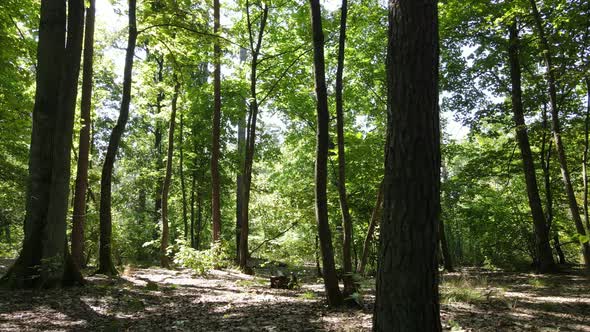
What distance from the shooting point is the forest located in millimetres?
3379

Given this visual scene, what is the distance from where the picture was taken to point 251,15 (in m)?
14.4

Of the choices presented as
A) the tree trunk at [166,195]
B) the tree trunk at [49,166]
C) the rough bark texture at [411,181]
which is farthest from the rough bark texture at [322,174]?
the tree trunk at [166,195]

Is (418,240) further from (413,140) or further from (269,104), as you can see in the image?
(269,104)

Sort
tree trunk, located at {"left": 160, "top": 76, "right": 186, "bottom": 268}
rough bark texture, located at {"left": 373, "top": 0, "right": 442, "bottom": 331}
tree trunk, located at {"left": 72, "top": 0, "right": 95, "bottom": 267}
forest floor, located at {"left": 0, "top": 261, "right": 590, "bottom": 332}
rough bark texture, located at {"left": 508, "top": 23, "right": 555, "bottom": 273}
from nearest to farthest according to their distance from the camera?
rough bark texture, located at {"left": 373, "top": 0, "right": 442, "bottom": 331} < forest floor, located at {"left": 0, "top": 261, "right": 590, "bottom": 332} < tree trunk, located at {"left": 72, "top": 0, "right": 95, "bottom": 267} < rough bark texture, located at {"left": 508, "top": 23, "right": 555, "bottom": 273} < tree trunk, located at {"left": 160, "top": 76, "right": 186, "bottom": 268}

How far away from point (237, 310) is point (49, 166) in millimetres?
4546

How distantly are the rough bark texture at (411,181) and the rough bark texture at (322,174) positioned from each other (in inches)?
128

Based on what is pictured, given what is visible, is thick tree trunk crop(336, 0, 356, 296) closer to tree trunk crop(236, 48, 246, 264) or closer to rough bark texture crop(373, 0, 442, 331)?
rough bark texture crop(373, 0, 442, 331)

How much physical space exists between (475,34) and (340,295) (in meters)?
11.6

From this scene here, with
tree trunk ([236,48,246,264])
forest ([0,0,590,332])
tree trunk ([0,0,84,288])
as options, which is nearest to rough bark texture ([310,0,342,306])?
forest ([0,0,590,332])

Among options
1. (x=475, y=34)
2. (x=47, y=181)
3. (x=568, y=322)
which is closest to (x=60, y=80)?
(x=47, y=181)

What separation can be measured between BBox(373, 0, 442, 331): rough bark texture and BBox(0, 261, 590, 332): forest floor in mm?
2021

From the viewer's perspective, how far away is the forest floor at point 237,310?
A: 5555 millimetres

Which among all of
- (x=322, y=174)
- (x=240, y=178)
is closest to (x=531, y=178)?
(x=322, y=174)

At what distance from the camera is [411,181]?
127 inches
